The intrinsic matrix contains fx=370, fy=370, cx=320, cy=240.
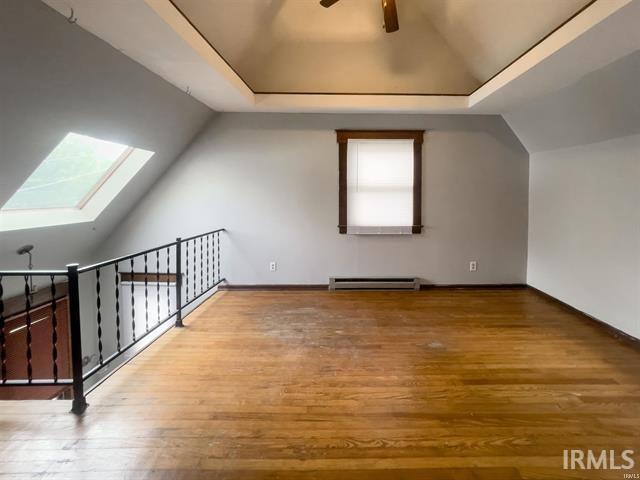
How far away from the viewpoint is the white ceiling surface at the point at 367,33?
208 cm

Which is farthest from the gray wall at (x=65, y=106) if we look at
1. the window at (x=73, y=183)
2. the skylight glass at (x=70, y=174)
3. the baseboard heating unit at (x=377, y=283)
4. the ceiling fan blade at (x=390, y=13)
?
the baseboard heating unit at (x=377, y=283)

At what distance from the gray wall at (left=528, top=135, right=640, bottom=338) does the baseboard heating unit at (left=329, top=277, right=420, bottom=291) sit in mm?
1537

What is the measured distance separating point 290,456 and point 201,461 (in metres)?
0.42

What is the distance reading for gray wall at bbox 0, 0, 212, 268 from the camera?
202 centimetres

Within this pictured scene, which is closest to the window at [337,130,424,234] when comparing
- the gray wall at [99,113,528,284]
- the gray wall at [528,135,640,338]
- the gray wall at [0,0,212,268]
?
the gray wall at [99,113,528,284]

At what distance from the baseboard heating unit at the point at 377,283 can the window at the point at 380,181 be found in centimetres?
62

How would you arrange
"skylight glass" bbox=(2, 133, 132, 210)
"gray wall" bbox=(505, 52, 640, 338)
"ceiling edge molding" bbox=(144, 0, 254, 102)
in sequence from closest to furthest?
"ceiling edge molding" bbox=(144, 0, 254, 102)
"gray wall" bbox=(505, 52, 640, 338)
"skylight glass" bbox=(2, 133, 132, 210)

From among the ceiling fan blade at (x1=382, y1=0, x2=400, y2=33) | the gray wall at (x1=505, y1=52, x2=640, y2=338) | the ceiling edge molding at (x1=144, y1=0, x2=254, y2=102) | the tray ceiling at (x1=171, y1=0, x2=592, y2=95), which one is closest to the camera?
A: the ceiling edge molding at (x1=144, y1=0, x2=254, y2=102)

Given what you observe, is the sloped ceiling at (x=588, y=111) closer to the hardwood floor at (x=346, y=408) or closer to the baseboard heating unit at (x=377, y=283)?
the hardwood floor at (x=346, y=408)

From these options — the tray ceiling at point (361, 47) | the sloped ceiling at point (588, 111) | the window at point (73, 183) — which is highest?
the tray ceiling at point (361, 47)

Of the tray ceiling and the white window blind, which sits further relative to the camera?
the white window blind

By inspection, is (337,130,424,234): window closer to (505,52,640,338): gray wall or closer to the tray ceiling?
the tray ceiling

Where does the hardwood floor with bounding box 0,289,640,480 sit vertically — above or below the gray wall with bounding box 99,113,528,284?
below

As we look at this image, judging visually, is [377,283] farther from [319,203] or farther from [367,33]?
[367,33]
